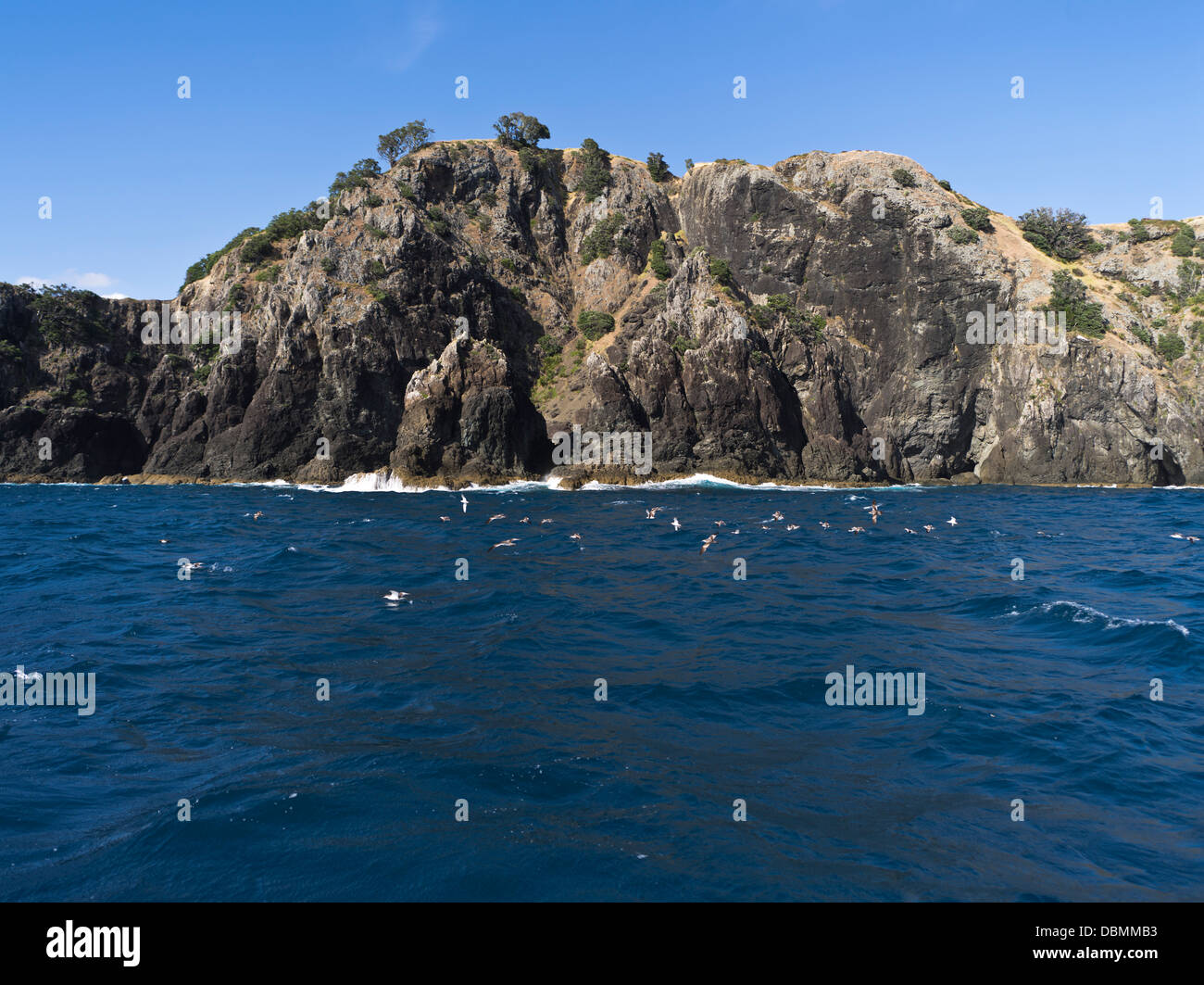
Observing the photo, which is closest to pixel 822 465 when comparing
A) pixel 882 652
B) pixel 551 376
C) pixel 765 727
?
pixel 551 376

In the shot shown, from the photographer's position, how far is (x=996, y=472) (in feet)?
259

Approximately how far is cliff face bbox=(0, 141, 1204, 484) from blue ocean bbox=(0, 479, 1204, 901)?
4548cm

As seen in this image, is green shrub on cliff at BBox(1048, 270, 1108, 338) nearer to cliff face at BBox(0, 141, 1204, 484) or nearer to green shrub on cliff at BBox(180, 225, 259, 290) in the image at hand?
cliff face at BBox(0, 141, 1204, 484)

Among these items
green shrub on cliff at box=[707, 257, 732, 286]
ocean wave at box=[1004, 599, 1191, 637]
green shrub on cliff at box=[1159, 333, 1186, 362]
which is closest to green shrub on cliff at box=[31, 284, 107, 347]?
green shrub on cliff at box=[707, 257, 732, 286]

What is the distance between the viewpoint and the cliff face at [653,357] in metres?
72.1

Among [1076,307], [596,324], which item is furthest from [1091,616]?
[596,324]

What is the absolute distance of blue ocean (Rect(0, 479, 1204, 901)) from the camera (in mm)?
8367

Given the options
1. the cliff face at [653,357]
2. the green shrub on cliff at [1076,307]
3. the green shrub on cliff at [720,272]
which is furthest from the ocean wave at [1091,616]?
the green shrub on cliff at [1076,307]

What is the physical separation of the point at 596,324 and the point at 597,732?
275 feet

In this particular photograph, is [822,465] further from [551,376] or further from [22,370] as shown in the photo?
[22,370]

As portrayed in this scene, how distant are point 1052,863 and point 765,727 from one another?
186 inches

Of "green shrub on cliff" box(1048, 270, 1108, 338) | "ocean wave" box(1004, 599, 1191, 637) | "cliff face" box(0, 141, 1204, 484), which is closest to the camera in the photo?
"ocean wave" box(1004, 599, 1191, 637)

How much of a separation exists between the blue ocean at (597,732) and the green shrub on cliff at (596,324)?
223ft

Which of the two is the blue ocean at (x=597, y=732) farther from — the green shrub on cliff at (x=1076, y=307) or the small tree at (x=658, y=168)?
the small tree at (x=658, y=168)
